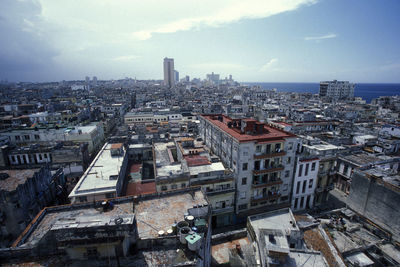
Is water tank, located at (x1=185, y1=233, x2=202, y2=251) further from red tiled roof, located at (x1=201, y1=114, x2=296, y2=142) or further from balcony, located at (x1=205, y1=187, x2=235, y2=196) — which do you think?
red tiled roof, located at (x1=201, y1=114, x2=296, y2=142)

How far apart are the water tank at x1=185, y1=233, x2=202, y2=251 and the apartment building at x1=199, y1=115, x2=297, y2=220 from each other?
70.0 feet

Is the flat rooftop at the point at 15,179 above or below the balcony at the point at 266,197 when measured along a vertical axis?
above

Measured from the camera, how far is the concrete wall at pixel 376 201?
2969 centimetres

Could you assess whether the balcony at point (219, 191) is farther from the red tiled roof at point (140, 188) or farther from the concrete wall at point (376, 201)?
the concrete wall at point (376, 201)

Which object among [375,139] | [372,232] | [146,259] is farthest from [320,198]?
[146,259]

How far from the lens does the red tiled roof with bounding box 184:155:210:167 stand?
41119 millimetres

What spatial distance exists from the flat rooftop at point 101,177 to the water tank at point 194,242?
2330 cm

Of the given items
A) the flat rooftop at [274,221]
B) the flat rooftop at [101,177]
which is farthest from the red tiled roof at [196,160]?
the flat rooftop at [274,221]

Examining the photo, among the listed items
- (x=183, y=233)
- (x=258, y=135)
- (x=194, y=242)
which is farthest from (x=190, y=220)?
(x=258, y=135)

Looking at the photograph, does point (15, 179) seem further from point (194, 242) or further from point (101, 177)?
point (194, 242)

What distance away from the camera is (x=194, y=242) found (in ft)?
51.3

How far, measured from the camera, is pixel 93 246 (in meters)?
15.2

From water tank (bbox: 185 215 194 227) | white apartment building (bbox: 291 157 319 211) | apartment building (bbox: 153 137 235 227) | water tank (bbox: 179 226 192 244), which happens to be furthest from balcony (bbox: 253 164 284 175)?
water tank (bbox: 179 226 192 244)

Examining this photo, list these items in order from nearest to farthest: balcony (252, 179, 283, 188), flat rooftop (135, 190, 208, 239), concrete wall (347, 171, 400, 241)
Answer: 1. flat rooftop (135, 190, 208, 239)
2. concrete wall (347, 171, 400, 241)
3. balcony (252, 179, 283, 188)
